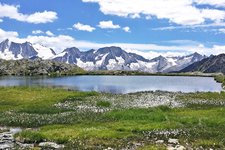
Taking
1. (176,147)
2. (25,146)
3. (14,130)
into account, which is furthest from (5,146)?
(176,147)

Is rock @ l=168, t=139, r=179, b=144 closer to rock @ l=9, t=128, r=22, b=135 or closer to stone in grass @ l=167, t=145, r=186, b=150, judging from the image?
stone in grass @ l=167, t=145, r=186, b=150

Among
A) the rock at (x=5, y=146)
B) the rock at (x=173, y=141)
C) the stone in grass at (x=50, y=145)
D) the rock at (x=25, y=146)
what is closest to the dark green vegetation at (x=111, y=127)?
the rock at (x=173, y=141)

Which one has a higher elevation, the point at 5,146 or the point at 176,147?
the point at 176,147

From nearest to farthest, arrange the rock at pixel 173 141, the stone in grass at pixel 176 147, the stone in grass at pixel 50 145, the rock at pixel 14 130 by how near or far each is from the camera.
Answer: the stone in grass at pixel 176 147, the stone in grass at pixel 50 145, the rock at pixel 173 141, the rock at pixel 14 130

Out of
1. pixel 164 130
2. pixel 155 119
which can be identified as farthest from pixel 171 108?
pixel 164 130

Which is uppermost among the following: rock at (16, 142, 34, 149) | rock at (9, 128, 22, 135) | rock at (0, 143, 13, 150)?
rock at (0, 143, 13, 150)

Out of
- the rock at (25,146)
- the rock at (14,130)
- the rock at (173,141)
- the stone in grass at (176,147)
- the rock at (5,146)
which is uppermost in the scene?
the stone in grass at (176,147)

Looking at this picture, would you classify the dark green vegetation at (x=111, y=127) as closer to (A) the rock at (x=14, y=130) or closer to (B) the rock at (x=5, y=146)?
(A) the rock at (x=14, y=130)

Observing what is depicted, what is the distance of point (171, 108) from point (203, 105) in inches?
423

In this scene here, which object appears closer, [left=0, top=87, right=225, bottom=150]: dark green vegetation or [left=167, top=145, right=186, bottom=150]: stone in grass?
[left=167, top=145, right=186, bottom=150]: stone in grass

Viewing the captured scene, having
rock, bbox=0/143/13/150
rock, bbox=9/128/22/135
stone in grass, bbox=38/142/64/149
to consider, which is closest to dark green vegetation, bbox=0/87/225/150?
stone in grass, bbox=38/142/64/149

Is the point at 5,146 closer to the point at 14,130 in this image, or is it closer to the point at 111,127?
the point at 14,130

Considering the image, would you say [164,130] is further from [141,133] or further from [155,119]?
[155,119]

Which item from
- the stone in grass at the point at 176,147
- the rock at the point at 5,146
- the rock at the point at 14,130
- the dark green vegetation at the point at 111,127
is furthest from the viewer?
the rock at the point at 14,130
